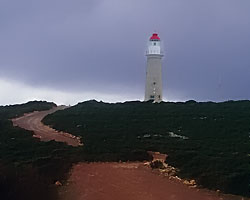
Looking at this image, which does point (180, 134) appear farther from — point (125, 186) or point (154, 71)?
point (154, 71)

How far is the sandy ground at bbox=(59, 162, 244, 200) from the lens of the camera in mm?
19366

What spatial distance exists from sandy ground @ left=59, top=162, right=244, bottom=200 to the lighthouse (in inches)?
1389

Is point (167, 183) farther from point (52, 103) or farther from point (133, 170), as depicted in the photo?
point (52, 103)

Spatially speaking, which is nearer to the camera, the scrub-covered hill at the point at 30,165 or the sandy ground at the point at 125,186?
the sandy ground at the point at 125,186

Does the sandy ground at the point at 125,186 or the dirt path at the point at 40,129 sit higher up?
the dirt path at the point at 40,129

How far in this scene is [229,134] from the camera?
117ft

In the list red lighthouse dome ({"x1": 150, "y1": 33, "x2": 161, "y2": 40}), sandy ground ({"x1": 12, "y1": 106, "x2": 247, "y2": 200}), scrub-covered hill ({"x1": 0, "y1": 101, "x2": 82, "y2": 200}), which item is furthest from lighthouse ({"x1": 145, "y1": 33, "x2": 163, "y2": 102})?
sandy ground ({"x1": 12, "y1": 106, "x2": 247, "y2": 200})

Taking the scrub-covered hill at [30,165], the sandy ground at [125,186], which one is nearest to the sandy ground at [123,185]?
the sandy ground at [125,186]

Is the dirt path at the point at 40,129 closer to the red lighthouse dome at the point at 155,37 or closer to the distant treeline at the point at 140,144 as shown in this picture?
the distant treeline at the point at 140,144

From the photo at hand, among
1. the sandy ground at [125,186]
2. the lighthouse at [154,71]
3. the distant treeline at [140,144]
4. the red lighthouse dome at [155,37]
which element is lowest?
the sandy ground at [125,186]

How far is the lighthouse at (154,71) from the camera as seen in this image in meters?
59.1

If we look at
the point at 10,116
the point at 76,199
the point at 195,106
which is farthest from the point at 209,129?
the point at 10,116

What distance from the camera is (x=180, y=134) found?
121ft

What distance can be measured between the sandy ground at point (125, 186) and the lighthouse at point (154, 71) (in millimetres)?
35269
